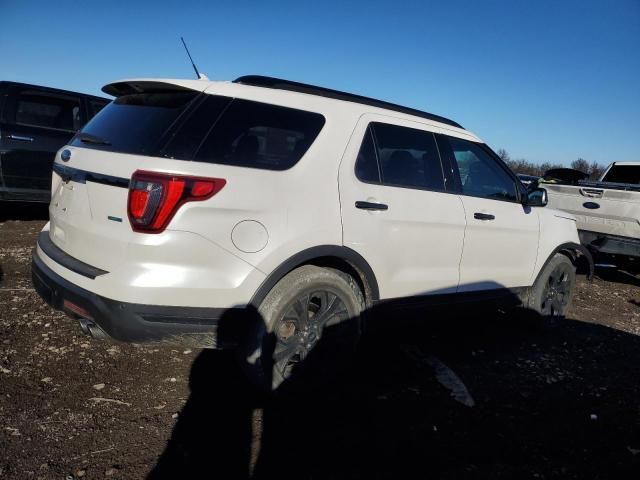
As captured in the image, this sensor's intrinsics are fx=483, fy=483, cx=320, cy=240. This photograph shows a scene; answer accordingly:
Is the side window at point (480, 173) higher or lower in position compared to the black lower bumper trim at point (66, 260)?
higher

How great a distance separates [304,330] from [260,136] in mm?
1188

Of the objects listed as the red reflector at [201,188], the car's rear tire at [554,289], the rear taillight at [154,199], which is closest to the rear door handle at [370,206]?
the red reflector at [201,188]

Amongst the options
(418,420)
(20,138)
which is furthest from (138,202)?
(20,138)

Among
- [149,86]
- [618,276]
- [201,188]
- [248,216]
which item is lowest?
[618,276]

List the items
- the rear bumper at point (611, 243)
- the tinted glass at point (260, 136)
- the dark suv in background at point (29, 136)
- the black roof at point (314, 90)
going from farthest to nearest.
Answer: the dark suv in background at point (29, 136) → the rear bumper at point (611, 243) → the black roof at point (314, 90) → the tinted glass at point (260, 136)

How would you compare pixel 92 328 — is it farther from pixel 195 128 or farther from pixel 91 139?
pixel 195 128

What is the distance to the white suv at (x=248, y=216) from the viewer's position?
2.40 m

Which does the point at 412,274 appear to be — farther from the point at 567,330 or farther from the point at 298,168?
the point at 567,330

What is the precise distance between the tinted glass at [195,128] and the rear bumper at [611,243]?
5.76 meters

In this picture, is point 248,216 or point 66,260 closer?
point 248,216

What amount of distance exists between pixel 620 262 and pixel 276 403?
8.42 m

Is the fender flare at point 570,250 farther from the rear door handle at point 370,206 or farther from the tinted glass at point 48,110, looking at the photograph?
the tinted glass at point 48,110

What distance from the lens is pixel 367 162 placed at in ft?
10.4

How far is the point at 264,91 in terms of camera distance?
112 inches
